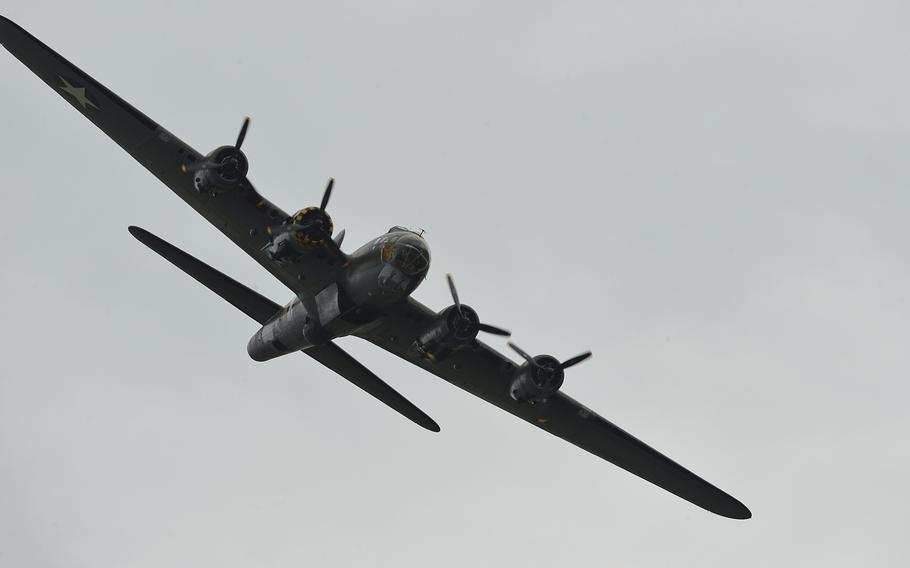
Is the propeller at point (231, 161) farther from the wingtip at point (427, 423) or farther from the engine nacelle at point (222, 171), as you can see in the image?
the wingtip at point (427, 423)

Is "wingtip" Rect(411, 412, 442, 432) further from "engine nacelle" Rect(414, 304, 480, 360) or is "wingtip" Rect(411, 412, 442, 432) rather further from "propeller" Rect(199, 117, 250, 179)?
"propeller" Rect(199, 117, 250, 179)

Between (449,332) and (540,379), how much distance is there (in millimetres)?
3731

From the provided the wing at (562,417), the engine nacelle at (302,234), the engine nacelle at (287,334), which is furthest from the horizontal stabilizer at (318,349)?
the engine nacelle at (302,234)

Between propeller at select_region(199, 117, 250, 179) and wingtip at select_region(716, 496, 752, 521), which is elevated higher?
wingtip at select_region(716, 496, 752, 521)

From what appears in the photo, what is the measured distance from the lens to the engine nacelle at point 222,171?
29922 mm

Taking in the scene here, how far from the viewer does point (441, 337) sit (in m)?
31.6

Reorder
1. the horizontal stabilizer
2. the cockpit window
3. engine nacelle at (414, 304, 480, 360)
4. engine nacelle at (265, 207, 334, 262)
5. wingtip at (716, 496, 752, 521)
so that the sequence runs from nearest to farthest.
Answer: the cockpit window < engine nacelle at (265, 207, 334, 262) < engine nacelle at (414, 304, 480, 360) < the horizontal stabilizer < wingtip at (716, 496, 752, 521)

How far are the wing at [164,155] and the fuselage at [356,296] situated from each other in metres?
0.64

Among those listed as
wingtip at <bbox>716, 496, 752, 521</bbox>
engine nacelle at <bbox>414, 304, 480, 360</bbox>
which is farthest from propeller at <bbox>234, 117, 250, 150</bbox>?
wingtip at <bbox>716, 496, 752, 521</bbox>

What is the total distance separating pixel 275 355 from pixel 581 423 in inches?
477

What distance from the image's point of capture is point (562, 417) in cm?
3641

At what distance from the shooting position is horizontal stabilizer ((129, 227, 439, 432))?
31.7 metres

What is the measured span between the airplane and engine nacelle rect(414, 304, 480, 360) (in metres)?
0.04

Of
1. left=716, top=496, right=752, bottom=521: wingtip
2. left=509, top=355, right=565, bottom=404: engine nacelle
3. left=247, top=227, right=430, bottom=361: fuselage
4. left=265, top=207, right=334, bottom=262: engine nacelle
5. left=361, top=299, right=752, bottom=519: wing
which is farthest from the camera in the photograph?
left=716, top=496, right=752, bottom=521: wingtip
